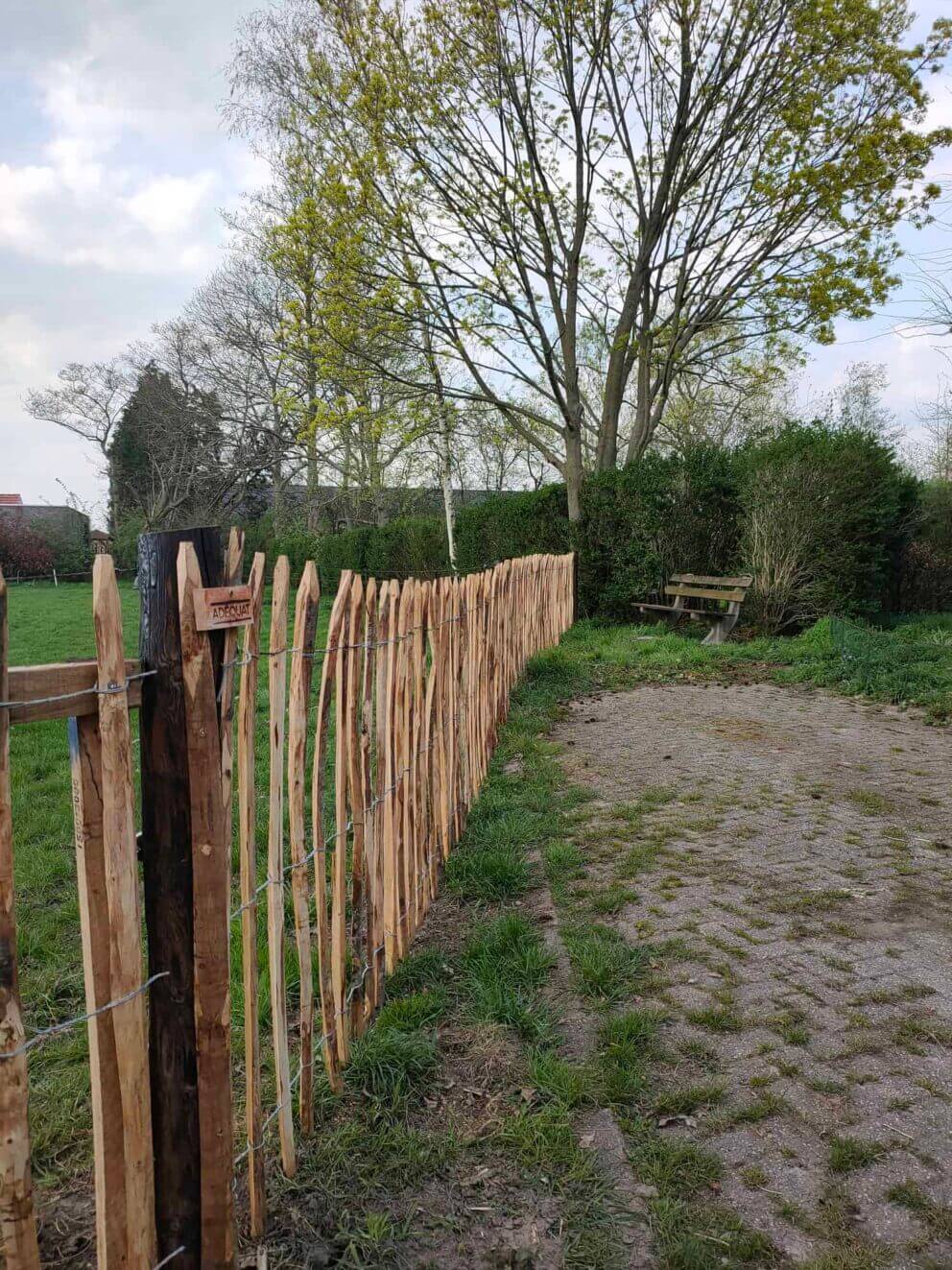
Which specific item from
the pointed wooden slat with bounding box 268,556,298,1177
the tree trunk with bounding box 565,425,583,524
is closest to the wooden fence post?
the pointed wooden slat with bounding box 268,556,298,1177

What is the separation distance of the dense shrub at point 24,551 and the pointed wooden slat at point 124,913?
38631 millimetres

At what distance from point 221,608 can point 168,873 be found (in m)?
0.58

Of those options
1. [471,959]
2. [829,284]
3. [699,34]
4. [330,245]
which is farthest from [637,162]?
[471,959]

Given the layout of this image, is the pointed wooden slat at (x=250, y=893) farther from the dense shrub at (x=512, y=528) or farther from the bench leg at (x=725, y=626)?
the dense shrub at (x=512, y=528)

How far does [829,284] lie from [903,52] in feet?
11.3

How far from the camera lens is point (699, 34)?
1255 cm

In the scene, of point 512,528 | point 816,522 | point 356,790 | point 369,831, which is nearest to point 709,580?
point 816,522

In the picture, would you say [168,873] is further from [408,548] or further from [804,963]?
[408,548]

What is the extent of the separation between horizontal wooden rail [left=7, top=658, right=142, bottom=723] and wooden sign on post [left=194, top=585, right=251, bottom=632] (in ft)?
0.81

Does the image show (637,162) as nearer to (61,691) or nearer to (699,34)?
(699,34)

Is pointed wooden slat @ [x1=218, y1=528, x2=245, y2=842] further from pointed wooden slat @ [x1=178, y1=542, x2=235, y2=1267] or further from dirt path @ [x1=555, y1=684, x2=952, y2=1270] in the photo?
dirt path @ [x1=555, y1=684, x2=952, y2=1270]

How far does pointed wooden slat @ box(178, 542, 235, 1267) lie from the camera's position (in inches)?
64.1

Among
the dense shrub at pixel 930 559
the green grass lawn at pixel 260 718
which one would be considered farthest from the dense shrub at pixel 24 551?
the dense shrub at pixel 930 559

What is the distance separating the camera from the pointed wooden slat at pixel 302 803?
216 cm
